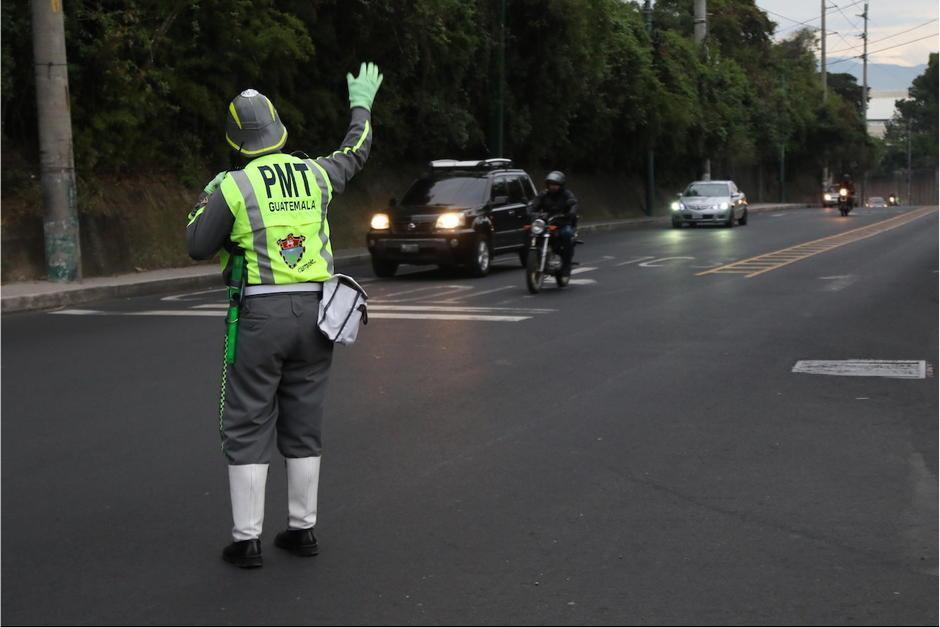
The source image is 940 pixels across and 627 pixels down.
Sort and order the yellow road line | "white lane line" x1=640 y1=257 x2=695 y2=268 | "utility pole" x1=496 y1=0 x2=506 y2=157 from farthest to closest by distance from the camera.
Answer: "utility pole" x1=496 y1=0 x2=506 y2=157 → "white lane line" x1=640 y1=257 x2=695 y2=268 → the yellow road line

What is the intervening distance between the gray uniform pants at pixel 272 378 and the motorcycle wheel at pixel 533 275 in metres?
12.4

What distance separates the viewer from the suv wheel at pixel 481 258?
21.1 meters

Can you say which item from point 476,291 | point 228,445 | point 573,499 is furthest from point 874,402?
A: point 476,291

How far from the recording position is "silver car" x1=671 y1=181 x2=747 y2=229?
40.3 m

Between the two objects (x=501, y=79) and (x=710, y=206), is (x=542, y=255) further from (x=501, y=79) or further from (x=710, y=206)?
(x=710, y=206)

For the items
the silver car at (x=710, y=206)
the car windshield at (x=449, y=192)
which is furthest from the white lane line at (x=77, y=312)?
the silver car at (x=710, y=206)

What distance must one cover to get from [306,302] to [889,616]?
2491 mm

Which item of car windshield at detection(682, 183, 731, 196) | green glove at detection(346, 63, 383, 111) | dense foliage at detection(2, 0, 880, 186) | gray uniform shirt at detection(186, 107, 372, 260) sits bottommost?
car windshield at detection(682, 183, 731, 196)

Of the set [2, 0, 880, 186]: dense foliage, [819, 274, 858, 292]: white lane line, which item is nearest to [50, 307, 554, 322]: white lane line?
[819, 274, 858, 292]: white lane line

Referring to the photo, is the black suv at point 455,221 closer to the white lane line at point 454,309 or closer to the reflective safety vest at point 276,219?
the white lane line at point 454,309

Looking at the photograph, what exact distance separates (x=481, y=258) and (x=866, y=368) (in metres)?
11.4

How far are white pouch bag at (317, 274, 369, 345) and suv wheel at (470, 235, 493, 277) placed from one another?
1572 cm

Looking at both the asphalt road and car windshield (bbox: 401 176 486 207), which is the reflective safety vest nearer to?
the asphalt road

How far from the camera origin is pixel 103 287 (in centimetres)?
1812
